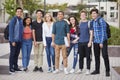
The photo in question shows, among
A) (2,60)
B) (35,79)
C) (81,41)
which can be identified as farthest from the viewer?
(2,60)

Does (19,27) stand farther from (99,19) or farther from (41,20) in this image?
(99,19)

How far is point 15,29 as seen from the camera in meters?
12.6

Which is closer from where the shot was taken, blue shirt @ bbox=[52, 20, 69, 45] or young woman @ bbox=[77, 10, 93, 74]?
young woman @ bbox=[77, 10, 93, 74]

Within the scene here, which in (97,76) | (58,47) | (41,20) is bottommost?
(97,76)

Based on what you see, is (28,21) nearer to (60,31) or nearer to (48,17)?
(48,17)

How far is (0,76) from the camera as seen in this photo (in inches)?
468

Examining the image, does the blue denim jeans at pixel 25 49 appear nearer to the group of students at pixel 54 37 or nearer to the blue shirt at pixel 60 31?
the group of students at pixel 54 37

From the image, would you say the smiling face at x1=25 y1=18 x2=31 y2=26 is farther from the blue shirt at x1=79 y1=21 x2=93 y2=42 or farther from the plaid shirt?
the plaid shirt

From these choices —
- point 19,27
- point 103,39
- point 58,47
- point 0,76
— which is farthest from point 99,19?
point 0,76

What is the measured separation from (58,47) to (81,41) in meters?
0.69

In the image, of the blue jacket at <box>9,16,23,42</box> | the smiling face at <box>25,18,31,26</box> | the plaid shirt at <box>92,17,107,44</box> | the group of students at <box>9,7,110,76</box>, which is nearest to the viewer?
the plaid shirt at <box>92,17,107,44</box>

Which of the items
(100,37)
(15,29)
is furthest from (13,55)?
(100,37)

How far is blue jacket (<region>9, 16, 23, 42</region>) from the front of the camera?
12.5 m

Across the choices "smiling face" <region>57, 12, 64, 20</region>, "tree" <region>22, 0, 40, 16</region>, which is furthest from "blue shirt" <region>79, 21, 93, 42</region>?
"tree" <region>22, 0, 40, 16</region>
